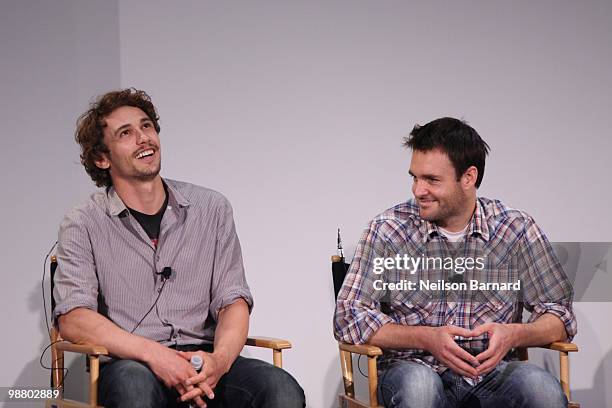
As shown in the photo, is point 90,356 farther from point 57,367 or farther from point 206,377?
point 57,367

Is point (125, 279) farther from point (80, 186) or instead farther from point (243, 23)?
point (243, 23)

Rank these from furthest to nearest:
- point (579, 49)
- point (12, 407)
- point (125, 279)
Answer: point (579, 49)
point (12, 407)
point (125, 279)

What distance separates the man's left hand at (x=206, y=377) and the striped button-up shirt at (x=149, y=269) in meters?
0.23

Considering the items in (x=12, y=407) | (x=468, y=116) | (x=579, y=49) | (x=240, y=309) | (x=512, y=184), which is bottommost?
(x=12, y=407)

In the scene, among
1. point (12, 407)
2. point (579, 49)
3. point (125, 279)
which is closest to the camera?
point (125, 279)

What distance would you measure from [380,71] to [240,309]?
4.67ft

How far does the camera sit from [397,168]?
388cm

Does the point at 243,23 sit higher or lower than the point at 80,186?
higher

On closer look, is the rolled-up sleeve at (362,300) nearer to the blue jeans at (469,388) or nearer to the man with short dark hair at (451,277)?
the man with short dark hair at (451,277)

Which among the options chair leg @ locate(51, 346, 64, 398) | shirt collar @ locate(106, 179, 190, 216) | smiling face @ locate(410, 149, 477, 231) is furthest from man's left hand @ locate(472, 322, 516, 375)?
chair leg @ locate(51, 346, 64, 398)

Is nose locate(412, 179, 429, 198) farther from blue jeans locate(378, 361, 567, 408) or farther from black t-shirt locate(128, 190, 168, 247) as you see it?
black t-shirt locate(128, 190, 168, 247)

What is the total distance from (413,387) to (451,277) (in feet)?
1.59

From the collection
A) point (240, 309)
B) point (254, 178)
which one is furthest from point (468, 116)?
point (240, 309)

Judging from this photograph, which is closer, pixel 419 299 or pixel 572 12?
pixel 419 299
